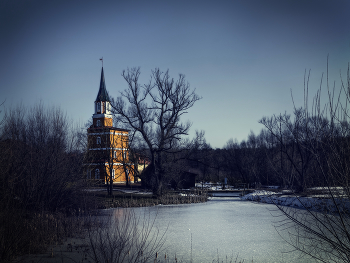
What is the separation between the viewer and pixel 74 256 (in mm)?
8477

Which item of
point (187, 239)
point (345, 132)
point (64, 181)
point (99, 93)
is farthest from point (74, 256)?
point (99, 93)

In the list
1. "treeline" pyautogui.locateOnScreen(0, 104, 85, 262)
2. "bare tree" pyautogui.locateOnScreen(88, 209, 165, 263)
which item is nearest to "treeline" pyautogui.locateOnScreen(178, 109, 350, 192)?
"bare tree" pyautogui.locateOnScreen(88, 209, 165, 263)

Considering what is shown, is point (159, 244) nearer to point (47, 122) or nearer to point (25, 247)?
point (25, 247)

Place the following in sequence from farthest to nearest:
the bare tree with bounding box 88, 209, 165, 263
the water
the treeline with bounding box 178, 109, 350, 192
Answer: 1. the water
2. the bare tree with bounding box 88, 209, 165, 263
3. the treeline with bounding box 178, 109, 350, 192

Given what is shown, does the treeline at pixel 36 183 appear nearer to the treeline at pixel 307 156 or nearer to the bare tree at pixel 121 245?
the bare tree at pixel 121 245

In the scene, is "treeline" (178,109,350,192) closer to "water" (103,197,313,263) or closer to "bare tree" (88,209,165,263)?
"water" (103,197,313,263)

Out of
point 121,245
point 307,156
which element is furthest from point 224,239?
point 307,156

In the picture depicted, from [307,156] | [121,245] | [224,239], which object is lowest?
[224,239]

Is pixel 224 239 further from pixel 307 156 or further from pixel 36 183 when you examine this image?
pixel 307 156

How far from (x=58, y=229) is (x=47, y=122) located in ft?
18.8

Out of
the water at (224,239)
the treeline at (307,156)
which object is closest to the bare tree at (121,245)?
the water at (224,239)

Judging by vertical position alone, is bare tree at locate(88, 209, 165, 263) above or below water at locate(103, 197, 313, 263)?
above

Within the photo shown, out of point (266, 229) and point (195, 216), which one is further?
point (195, 216)

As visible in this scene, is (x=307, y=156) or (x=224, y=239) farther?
(x=307, y=156)
